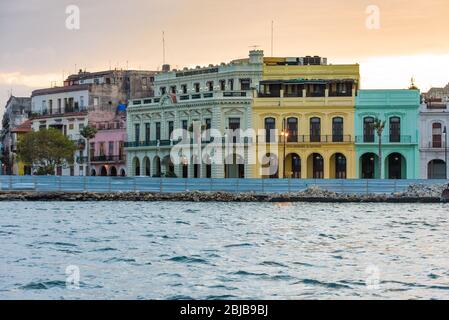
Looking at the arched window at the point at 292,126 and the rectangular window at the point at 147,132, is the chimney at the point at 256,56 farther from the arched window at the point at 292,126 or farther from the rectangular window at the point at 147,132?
the rectangular window at the point at 147,132

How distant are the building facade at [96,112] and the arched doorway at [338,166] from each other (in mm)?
19844

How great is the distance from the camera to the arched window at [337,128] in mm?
81250

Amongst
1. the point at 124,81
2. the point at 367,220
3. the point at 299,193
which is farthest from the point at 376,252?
the point at 124,81

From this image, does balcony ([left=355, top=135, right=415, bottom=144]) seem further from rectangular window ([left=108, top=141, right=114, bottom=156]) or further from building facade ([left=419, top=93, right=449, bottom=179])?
rectangular window ([left=108, top=141, right=114, bottom=156])

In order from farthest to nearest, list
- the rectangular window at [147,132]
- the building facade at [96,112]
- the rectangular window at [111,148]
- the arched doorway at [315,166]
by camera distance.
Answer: the building facade at [96,112] → the rectangular window at [111,148] → the rectangular window at [147,132] → the arched doorway at [315,166]

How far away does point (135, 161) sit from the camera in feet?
297

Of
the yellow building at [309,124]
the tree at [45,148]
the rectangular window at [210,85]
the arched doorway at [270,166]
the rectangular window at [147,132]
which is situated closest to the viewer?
the yellow building at [309,124]

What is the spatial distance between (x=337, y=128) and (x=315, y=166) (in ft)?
10.8

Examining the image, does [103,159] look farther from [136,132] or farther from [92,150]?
[136,132]

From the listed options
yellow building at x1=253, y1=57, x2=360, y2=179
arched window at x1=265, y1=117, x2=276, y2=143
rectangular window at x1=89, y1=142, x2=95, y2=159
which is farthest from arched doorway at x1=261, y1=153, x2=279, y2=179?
rectangular window at x1=89, y1=142, x2=95, y2=159

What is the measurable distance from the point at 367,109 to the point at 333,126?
2.76 m

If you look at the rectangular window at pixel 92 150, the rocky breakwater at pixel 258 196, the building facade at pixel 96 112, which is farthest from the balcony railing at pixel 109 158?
the rocky breakwater at pixel 258 196

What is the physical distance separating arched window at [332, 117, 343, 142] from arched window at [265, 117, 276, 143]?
4504 millimetres

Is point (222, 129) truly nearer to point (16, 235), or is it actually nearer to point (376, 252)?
point (16, 235)
